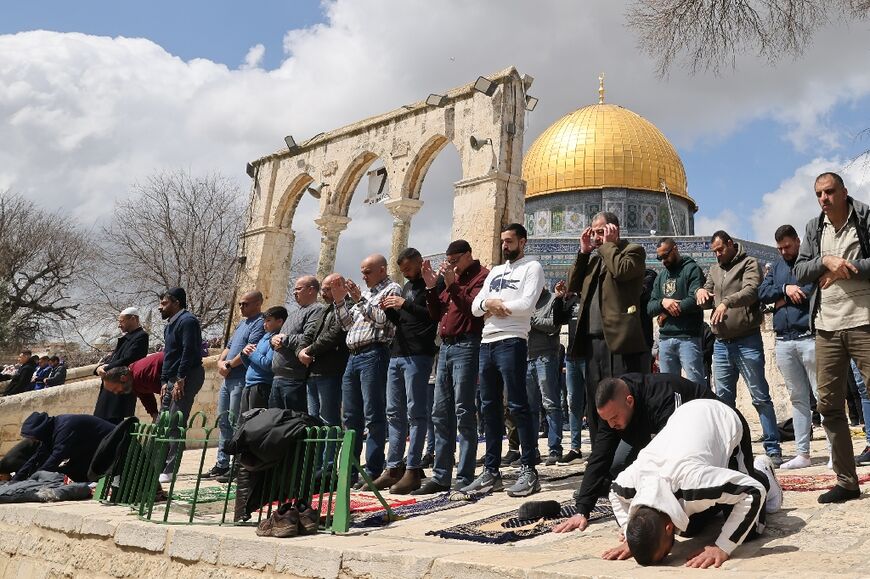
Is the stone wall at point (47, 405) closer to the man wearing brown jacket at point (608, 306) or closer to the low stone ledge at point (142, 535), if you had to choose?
the low stone ledge at point (142, 535)

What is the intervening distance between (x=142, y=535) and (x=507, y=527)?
238cm

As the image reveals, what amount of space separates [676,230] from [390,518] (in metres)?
29.7

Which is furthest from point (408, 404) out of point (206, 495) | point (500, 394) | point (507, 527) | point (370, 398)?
point (206, 495)

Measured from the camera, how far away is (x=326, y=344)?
19.1 feet

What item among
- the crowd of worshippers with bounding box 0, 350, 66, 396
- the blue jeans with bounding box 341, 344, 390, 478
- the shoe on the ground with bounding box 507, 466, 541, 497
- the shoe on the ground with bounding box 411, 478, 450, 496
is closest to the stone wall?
the crowd of worshippers with bounding box 0, 350, 66, 396

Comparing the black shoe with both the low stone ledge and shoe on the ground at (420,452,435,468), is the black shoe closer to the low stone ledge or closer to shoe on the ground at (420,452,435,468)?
shoe on the ground at (420,452,435,468)

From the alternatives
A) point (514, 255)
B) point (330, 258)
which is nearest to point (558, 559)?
point (514, 255)

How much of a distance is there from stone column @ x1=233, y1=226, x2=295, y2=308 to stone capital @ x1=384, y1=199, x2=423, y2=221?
382 cm

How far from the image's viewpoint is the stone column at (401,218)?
13.7 metres

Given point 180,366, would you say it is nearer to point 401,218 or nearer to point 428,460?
point 428,460

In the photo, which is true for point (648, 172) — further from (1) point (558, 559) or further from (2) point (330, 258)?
(1) point (558, 559)

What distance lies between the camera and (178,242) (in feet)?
86.9

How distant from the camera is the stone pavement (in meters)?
2.85

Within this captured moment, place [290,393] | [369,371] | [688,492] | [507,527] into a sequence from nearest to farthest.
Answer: [688,492] < [507,527] < [369,371] < [290,393]
